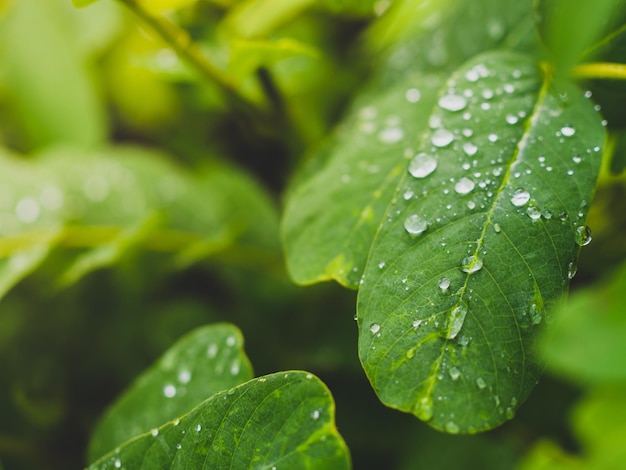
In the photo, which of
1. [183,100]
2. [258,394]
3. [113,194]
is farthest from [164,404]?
[183,100]

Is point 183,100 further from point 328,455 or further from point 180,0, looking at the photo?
point 328,455

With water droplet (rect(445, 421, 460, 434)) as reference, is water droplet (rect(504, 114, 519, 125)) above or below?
above

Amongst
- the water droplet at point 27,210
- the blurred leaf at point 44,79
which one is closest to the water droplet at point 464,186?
the water droplet at point 27,210

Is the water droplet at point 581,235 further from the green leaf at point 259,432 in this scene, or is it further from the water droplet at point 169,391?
the water droplet at point 169,391

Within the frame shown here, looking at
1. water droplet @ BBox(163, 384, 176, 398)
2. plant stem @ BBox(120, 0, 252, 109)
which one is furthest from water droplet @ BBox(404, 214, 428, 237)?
plant stem @ BBox(120, 0, 252, 109)

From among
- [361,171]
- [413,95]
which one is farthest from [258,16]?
[361,171]

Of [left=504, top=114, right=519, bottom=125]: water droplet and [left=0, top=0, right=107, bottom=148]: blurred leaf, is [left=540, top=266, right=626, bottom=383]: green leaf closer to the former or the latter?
[left=504, top=114, right=519, bottom=125]: water droplet
